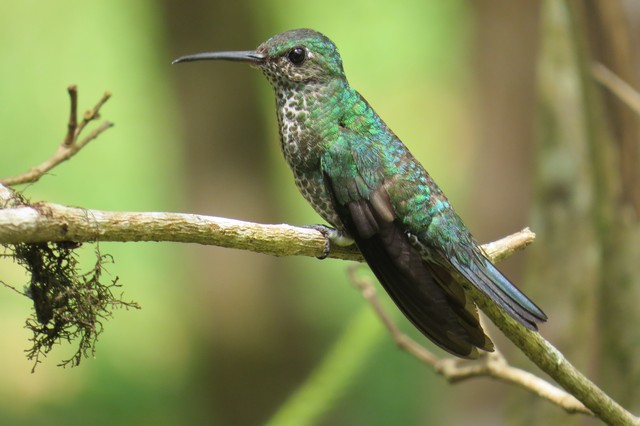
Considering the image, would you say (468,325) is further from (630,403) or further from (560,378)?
(630,403)

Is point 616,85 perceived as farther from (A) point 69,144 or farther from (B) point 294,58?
(A) point 69,144

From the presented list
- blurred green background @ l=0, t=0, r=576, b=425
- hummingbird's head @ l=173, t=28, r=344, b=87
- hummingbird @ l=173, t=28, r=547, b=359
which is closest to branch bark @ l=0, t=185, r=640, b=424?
hummingbird @ l=173, t=28, r=547, b=359

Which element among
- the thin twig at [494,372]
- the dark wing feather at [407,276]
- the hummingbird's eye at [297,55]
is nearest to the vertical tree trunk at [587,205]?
the thin twig at [494,372]

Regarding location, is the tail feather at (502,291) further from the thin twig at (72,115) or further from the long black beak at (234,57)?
the thin twig at (72,115)

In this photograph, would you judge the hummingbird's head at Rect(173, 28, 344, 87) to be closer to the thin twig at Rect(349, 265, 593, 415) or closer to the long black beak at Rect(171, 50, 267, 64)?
the long black beak at Rect(171, 50, 267, 64)

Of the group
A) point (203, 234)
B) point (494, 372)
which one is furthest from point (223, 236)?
point (494, 372)

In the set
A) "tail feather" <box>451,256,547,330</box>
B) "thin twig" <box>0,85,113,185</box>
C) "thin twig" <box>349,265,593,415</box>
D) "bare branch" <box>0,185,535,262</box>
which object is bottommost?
"thin twig" <box>349,265,593,415</box>
